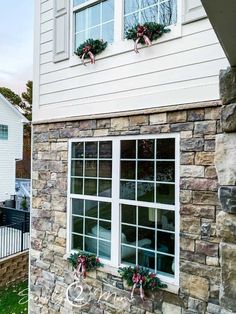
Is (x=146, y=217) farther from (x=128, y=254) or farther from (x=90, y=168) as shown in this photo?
(x=90, y=168)

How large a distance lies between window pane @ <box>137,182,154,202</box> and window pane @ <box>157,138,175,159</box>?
→ 361mm

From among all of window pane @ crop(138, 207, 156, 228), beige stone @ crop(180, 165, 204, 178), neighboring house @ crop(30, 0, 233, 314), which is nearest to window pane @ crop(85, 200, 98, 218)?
neighboring house @ crop(30, 0, 233, 314)

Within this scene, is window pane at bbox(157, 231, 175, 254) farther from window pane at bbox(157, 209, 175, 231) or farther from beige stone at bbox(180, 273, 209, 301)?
beige stone at bbox(180, 273, 209, 301)

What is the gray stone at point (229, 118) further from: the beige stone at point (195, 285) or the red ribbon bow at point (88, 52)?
the red ribbon bow at point (88, 52)

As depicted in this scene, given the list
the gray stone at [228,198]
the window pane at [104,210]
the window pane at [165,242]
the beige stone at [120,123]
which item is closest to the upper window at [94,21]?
the beige stone at [120,123]

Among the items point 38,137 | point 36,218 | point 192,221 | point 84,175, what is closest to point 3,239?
point 36,218

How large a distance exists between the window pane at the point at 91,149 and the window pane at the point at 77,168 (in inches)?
6.6

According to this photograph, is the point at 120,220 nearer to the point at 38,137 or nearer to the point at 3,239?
the point at 38,137

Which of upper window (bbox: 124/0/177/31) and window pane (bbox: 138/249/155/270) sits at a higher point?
upper window (bbox: 124/0/177/31)

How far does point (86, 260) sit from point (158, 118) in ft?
6.64

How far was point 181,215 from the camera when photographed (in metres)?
3.25

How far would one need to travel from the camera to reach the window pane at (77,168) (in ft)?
14.0

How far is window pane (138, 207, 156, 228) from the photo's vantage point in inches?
139

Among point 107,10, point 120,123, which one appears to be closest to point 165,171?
point 120,123
